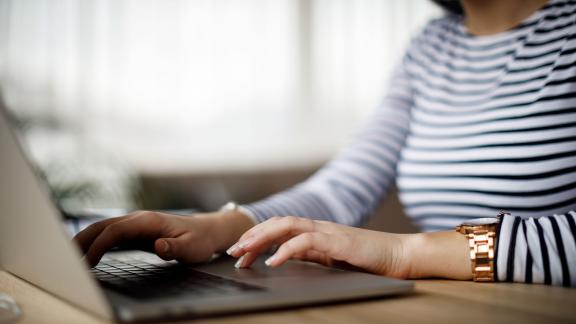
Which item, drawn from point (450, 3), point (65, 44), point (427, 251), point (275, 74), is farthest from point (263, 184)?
point (427, 251)

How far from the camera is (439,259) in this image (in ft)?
2.28

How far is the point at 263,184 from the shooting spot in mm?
3504

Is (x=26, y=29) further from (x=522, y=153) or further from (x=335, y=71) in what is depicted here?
(x=522, y=153)

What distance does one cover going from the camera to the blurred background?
2998 millimetres

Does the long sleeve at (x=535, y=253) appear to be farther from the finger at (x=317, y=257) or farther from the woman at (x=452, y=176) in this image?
the finger at (x=317, y=257)

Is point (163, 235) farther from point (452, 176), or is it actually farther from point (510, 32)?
point (510, 32)

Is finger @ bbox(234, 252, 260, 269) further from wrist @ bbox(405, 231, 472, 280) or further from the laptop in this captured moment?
wrist @ bbox(405, 231, 472, 280)

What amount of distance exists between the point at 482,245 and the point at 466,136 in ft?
1.53

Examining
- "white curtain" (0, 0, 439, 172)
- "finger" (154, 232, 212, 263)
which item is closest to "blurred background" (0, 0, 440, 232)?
"white curtain" (0, 0, 439, 172)

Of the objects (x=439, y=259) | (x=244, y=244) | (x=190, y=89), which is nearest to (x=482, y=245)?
(x=439, y=259)

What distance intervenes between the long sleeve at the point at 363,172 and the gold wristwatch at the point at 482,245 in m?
0.45

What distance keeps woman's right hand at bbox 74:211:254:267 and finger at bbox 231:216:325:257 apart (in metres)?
0.11

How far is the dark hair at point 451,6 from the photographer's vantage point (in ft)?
4.34

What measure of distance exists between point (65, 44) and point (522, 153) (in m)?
2.68
